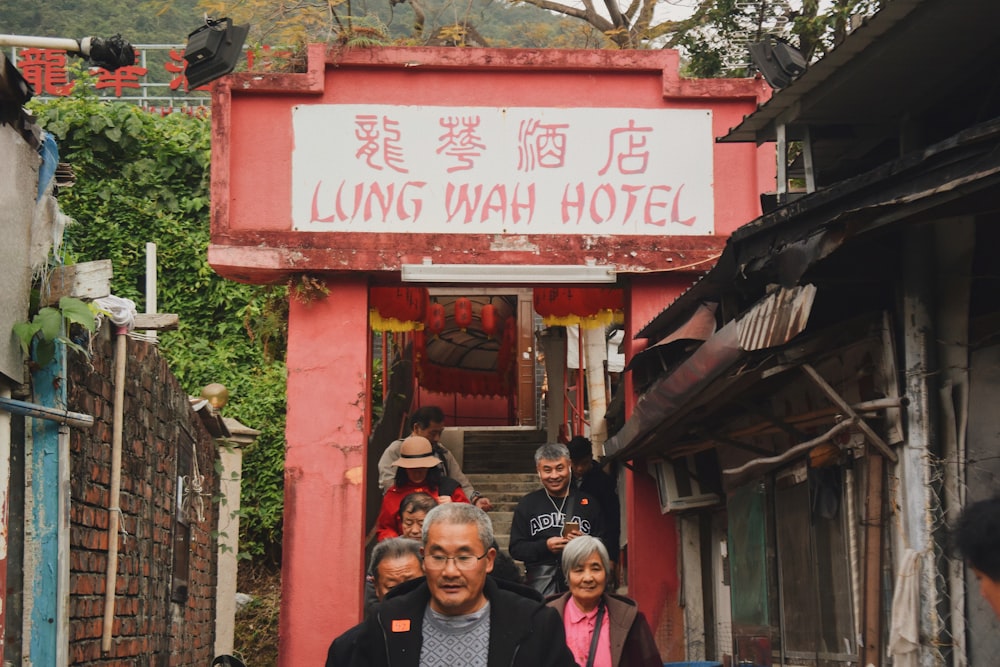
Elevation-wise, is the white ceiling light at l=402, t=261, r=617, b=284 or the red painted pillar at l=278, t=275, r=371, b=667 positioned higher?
the white ceiling light at l=402, t=261, r=617, b=284

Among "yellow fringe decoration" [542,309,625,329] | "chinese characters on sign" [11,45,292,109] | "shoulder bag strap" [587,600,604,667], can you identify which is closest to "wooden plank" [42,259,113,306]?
"shoulder bag strap" [587,600,604,667]

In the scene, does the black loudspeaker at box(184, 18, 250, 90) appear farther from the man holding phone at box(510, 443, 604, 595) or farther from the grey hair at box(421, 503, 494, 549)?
the grey hair at box(421, 503, 494, 549)

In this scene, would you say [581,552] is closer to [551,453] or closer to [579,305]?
[551,453]

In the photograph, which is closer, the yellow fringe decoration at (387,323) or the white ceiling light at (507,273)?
the white ceiling light at (507,273)

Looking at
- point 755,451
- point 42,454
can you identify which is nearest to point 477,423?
point 755,451

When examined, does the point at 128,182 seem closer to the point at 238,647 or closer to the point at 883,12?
the point at 238,647

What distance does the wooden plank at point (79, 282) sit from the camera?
720 centimetres

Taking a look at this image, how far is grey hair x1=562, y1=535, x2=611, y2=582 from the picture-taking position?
6926 mm

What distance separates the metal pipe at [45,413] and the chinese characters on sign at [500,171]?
4.51 metres

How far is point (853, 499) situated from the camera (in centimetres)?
720

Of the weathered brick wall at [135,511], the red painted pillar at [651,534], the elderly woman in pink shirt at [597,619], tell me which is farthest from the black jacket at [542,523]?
the weathered brick wall at [135,511]

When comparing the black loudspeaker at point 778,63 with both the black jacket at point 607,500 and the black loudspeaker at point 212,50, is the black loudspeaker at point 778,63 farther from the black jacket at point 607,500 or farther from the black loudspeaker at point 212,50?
the black loudspeaker at point 212,50

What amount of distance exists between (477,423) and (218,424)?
17.0m

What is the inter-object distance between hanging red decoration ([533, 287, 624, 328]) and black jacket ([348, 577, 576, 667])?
7.98 m
